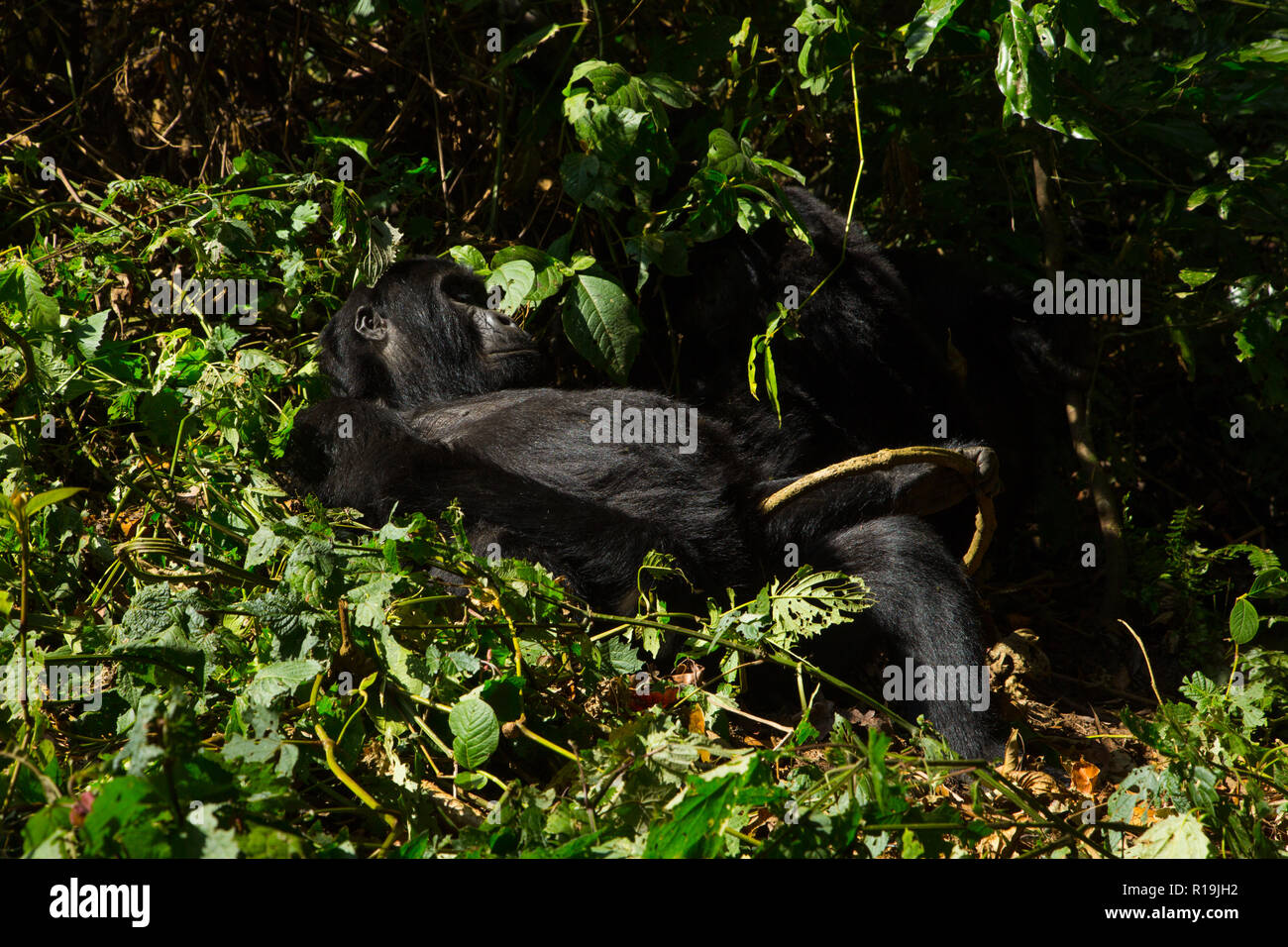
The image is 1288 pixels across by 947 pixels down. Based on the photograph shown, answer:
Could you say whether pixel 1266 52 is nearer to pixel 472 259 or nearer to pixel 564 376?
pixel 472 259

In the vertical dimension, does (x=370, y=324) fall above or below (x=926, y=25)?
below

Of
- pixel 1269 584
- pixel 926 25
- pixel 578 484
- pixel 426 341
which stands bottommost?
pixel 1269 584

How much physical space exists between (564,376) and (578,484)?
921 millimetres

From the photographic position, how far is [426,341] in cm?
363

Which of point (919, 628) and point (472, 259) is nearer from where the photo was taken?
point (919, 628)

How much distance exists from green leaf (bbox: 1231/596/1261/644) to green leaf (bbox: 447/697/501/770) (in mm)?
1777

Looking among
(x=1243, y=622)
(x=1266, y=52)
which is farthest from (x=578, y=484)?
(x=1266, y=52)

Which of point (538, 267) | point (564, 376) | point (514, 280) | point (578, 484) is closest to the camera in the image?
point (514, 280)

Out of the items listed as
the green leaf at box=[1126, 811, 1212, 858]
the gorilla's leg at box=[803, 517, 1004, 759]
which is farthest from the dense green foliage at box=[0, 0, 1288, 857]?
the gorilla's leg at box=[803, 517, 1004, 759]

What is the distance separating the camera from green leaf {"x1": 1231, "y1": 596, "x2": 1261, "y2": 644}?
2.42 m

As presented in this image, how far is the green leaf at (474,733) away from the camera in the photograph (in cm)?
196

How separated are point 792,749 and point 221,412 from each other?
1.84 meters

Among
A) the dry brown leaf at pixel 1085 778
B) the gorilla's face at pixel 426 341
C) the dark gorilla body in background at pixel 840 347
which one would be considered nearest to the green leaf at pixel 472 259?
the gorilla's face at pixel 426 341

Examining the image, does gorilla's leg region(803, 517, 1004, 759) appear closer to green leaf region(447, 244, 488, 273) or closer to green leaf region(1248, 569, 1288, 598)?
green leaf region(1248, 569, 1288, 598)
